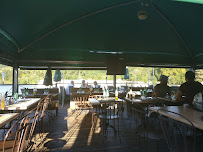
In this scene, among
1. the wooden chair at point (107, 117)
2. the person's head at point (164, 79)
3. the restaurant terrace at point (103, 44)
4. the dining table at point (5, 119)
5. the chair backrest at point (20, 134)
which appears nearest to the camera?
the chair backrest at point (20, 134)

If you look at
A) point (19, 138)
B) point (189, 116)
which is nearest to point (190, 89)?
point (189, 116)

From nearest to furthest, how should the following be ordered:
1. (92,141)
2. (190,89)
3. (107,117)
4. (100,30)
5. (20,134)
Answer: (20,134) < (190,89) < (100,30) < (92,141) < (107,117)

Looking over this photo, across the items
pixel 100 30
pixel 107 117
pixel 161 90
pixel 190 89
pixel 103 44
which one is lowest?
pixel 107 117

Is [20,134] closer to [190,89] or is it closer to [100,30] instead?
[100,30]

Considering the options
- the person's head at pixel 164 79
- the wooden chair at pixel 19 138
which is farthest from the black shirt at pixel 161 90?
the wooden chair at pixel 19 138

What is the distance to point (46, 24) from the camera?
264 cm

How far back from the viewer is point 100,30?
9.97 ft

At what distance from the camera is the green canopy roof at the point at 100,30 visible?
2316mm

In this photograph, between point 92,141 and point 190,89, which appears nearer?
point 190,89

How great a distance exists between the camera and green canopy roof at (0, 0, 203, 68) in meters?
2.32

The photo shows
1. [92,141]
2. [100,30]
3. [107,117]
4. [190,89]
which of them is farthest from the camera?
[107,117]

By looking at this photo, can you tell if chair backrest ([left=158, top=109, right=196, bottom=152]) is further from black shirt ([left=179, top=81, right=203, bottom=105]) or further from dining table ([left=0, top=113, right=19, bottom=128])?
dining table ([left=0, top=113, right=19, bottom=128])

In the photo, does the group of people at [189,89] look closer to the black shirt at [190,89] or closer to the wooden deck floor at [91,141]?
the black shirt at [190,89]

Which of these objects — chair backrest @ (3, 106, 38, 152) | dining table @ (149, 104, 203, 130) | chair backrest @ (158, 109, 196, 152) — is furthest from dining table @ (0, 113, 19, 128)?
dining table @ (149, 104, 203, 130)
